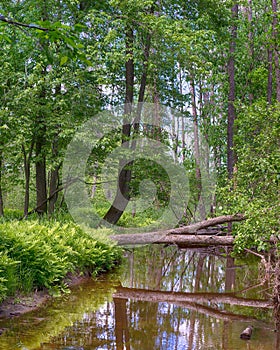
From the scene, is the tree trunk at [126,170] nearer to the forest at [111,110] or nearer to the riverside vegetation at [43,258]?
the forest at [111,110]

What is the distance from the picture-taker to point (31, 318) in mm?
6352

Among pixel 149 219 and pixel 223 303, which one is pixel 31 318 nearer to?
pixel 223 303

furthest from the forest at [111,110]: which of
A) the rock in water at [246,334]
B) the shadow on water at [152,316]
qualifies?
the rock in water at [246,334]

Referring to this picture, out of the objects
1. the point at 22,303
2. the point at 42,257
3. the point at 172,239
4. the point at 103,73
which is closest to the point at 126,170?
the point at 172,239

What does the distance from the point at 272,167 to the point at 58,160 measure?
23.4ft

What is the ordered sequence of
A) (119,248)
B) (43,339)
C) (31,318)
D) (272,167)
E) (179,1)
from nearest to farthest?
(43,339)
(31,318)
(272,167)
(119,248)
(179,1)

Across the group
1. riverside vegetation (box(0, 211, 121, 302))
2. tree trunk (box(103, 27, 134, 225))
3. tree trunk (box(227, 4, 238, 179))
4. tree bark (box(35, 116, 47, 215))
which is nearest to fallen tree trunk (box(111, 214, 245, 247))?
tree trunk (box(103, 27, 134, 225))

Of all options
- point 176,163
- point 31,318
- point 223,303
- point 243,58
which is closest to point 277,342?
point 223,303

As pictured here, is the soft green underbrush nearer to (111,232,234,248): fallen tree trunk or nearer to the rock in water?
(111,232,234,248): fallen tree trunk

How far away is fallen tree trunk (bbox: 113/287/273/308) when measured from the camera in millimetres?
7780

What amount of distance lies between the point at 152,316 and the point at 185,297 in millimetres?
1528

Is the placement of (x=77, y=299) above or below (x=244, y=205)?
below

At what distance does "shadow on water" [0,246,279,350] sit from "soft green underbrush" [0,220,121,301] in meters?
0.43

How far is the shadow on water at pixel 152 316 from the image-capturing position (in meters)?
5.48
